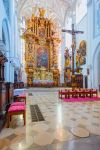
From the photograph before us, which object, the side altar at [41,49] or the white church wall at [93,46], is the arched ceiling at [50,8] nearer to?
the side altar at [41,49]

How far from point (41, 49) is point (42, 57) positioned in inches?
43.2

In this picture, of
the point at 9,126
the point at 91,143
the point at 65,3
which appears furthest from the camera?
the point at 65,3

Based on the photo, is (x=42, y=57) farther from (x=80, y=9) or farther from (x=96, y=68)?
(x=80, y=9)

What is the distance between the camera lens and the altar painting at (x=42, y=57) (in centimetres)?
2164

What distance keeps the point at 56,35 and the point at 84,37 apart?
4.53 meters

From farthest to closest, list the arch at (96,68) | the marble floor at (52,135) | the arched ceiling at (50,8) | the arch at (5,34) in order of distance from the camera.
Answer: the arched ceiling at (50,8), the arch at (96,68), the arch at (5,34), the marble floor at (52,135)

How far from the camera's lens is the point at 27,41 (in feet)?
70.2

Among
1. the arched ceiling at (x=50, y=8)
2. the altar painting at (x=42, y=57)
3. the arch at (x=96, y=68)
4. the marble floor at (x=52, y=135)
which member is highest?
the arched ceiling at (x=50, y=8)

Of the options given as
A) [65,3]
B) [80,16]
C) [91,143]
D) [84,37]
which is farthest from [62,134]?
[65,3]

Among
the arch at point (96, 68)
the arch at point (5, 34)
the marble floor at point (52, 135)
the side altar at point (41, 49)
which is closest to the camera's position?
the marble floor at point (52, 135)

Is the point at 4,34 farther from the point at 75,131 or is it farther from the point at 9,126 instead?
the point at 75,131

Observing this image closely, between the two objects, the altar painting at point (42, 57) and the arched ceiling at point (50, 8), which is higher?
the arched ceiling at point (50, 8)

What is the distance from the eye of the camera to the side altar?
2061cm

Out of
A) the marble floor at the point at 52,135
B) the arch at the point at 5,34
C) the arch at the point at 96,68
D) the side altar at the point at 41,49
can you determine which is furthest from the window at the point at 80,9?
the marble floor at the point at 52,135
